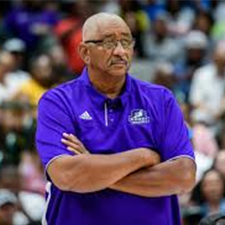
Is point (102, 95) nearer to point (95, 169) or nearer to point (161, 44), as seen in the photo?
point (95, 169)

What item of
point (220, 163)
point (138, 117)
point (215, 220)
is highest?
point (138, 117)

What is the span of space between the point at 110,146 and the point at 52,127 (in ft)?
0.99

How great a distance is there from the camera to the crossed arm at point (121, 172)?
4.18 metres

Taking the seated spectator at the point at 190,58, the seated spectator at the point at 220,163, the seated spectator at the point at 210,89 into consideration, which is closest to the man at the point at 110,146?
the seated spectator at the point at 220,163

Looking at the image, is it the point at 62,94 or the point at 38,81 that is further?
the point at 38,81

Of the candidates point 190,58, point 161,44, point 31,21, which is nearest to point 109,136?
point 190,58

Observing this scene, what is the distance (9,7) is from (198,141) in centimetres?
596

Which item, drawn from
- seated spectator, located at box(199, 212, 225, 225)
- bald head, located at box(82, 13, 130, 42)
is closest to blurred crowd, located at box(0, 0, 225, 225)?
seated spectator, located at box(199, 212, 225, 225)

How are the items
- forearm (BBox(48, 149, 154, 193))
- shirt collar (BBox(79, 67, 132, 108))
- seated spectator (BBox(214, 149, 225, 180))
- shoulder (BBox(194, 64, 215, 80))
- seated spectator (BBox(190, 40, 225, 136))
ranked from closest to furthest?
forearm (BBox(48, 149, 154, 193)) < shirt collar (BBox(79, 67, 132, 108)) < seated spectator (BBox(214, 149, 225, 180)) < seated spectator (BBox(190, 40, 225, 136)) < shoulder (BBox(194, 64, 215, 80))

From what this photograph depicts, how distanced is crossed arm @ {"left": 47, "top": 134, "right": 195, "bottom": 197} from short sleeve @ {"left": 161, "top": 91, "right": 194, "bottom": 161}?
53 millimetres

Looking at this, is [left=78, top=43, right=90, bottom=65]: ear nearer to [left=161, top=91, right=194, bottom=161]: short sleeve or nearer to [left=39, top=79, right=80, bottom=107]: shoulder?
[left=39, top=79, right=80, bottom=107]: shoulder

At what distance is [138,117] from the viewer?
4.39 meters

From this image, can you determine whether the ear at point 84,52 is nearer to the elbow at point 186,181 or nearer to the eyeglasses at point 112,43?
the eyeglasses at point 112,43

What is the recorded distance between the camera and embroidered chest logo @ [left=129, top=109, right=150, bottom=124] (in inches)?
172
